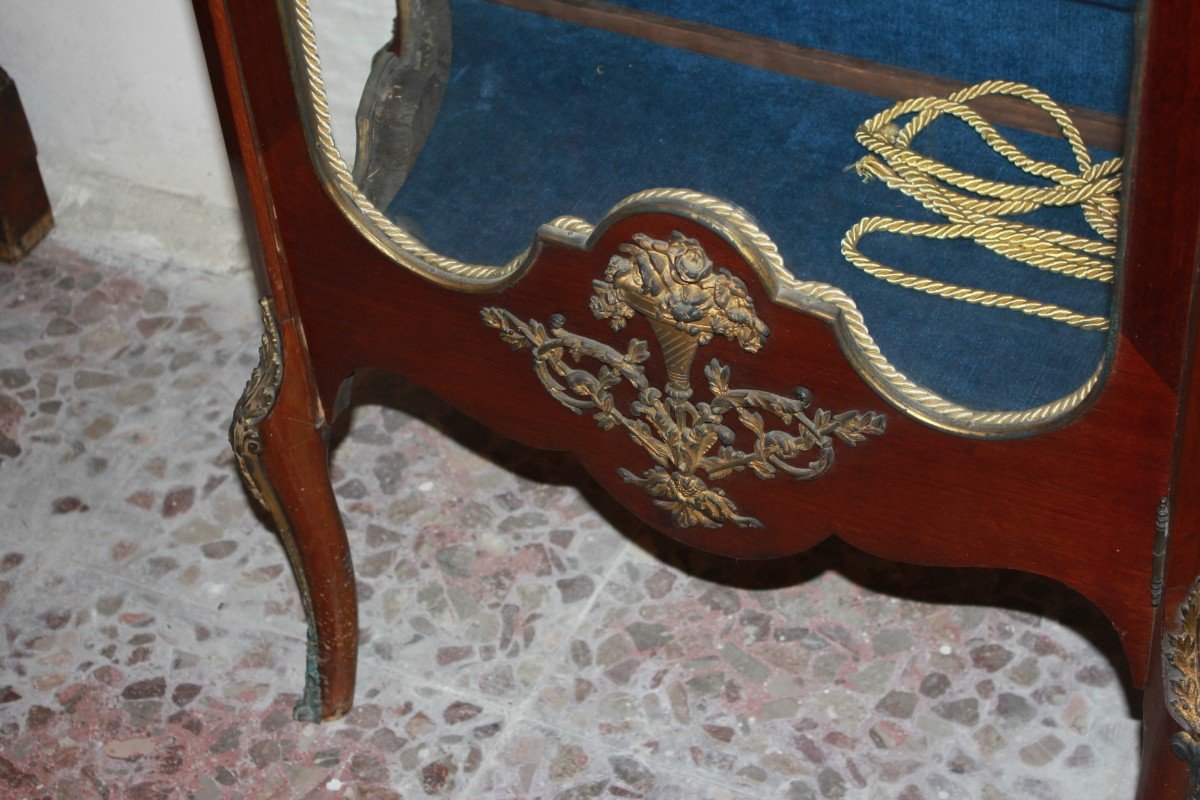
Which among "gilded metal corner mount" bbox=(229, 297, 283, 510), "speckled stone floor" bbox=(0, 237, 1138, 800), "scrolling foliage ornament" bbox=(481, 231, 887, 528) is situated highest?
"scrolling foliage ornament" bbox=(481, 231, 887, 528)

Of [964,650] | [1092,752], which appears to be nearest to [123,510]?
[964,650]

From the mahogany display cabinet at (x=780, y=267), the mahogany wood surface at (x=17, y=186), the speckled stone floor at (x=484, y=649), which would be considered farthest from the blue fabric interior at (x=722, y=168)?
the mahogany wood surface at (x=17, y=186)

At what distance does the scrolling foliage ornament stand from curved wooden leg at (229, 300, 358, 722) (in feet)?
0.69

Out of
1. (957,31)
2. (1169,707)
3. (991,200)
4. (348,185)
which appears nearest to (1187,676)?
(1169,707)

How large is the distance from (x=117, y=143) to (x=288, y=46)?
105 cm

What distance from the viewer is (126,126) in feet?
7.05

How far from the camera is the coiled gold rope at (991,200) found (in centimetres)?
110

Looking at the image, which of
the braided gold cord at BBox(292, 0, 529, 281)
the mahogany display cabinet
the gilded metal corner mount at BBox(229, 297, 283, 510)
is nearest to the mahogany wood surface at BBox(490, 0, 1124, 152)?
the mahogany display cabinet

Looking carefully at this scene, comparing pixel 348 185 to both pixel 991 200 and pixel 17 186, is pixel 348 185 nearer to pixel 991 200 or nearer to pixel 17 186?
pixel 991 200

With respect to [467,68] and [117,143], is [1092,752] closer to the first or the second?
[467,68]

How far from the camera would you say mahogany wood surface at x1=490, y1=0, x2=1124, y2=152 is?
122 cm

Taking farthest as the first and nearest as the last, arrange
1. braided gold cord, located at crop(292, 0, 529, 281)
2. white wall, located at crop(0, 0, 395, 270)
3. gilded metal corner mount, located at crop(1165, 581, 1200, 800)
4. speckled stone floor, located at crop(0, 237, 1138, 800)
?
white wall, located at crop(0, 0, 395, 270), speckled stone floor, located at crop(0, 237, 1138, 800), braided gold cord, located at crop(292, 0, 529, 281), gilded metal corner mount, located at crop(1165, 581, 1200, 800)

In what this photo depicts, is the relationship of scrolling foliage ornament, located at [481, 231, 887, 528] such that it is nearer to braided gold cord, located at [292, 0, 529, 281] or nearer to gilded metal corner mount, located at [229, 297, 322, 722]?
braided gold cord, located at [292, 0, 529, 281]

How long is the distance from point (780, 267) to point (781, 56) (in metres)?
0.24
